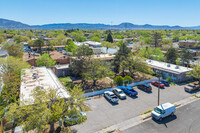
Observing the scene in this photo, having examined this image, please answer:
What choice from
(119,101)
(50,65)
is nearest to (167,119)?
(119,101)

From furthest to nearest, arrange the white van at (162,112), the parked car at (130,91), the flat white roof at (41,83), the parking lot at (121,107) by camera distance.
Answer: the parked car at (130,91)
the flat white roof at (41,83)
the white van at (162,112)
the parking lot at (121,107)

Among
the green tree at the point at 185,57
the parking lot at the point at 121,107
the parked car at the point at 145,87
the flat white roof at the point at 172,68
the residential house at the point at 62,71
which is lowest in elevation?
the parking lot at the point at 121,107

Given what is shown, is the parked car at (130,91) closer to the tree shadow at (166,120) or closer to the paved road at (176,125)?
the tree shadow at (166,120)

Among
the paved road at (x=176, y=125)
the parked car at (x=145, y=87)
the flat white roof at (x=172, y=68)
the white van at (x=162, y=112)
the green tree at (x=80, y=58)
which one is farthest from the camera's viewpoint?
the flat white roof at (x=172, y=68)

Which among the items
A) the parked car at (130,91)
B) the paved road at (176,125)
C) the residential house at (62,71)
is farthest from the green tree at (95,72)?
the paved road at (176,125)

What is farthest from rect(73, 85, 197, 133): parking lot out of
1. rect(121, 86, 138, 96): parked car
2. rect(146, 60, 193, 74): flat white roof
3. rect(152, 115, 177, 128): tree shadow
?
rect(146, 60, 193, 74): flat white roof

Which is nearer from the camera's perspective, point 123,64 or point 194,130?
point 194,130

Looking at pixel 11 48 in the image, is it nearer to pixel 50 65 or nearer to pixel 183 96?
pixel 50 65
